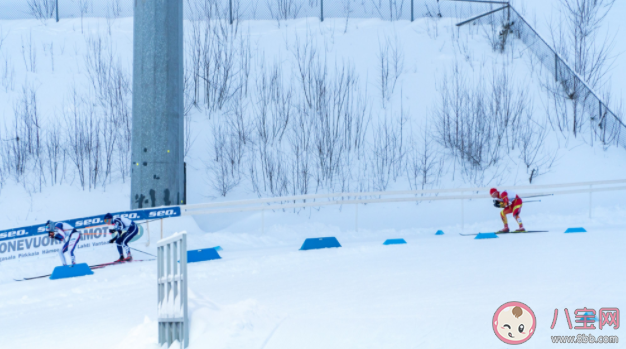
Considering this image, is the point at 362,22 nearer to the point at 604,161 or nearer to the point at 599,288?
the point at 604,161

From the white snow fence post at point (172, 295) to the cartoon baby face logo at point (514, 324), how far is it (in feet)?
10.6

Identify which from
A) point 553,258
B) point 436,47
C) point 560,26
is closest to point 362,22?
point 436,47

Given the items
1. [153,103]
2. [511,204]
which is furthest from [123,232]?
[511,204]

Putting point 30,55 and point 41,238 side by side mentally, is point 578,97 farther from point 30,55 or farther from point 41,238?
point 30,55

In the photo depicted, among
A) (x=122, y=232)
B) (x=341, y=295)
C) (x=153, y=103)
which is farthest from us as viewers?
(x=153, y=103)

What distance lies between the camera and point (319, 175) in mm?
18062

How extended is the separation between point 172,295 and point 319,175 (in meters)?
13.6

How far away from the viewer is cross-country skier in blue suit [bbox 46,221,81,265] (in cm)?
996

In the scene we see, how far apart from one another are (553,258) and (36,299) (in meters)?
9.28

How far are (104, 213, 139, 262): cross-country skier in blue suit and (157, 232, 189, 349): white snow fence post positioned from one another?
6.78m

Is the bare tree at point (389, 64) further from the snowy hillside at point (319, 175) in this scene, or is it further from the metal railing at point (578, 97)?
the metal railing at point (578, 97)

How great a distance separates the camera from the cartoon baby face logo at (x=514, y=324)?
4918 mm

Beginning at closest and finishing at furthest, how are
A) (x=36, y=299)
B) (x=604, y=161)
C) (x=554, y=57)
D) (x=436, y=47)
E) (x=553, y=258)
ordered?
1. (x=36, y=299)
2. (x=553, y=258)
3. (x=604, y=161)
4. (x=554, y=57)
5. (x=436, y=47)

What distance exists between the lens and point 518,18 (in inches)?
1032
